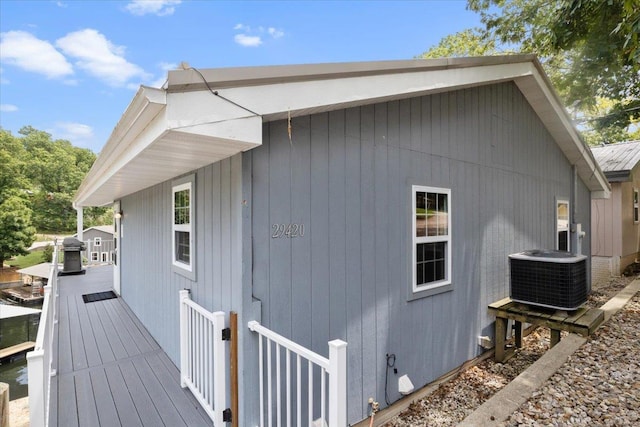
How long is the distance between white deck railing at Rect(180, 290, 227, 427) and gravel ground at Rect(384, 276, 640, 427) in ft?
6.21

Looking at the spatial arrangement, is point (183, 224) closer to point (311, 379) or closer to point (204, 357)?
point (204, 357)

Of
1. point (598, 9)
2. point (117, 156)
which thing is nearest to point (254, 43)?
point (598, 9)

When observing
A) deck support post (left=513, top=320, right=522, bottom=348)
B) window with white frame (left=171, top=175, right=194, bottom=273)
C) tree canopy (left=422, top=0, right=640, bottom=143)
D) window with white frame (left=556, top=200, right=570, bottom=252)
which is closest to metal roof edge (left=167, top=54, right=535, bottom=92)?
window with white frame (left=171, top=175, right=194, bottom=273)

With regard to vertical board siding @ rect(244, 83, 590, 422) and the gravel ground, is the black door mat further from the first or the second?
the gravel ground

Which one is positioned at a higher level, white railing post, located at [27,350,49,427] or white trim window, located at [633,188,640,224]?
white trim window, located at [633,188,640,224]

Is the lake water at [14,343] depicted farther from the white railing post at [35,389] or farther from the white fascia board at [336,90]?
the white fascia board at [336,90]

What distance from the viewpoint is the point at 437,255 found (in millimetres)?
4168

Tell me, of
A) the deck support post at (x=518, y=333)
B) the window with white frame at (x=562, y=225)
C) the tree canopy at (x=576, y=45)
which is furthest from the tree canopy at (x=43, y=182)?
the window with white frame at (x=562, y=225)

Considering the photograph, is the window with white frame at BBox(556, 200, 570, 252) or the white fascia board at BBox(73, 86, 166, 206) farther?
the window with white frame at BBox(556, 200, 570, 252)

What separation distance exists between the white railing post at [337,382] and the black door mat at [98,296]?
7.43m

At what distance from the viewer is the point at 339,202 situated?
3119 millimetres

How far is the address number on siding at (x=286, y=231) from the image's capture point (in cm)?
269

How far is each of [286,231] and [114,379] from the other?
278 centimetres

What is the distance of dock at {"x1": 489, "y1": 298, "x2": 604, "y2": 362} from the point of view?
14.7 feet
